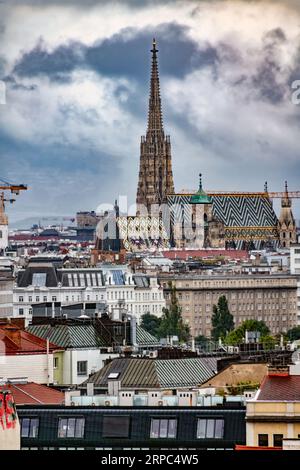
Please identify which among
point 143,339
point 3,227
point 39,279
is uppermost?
point 3,227

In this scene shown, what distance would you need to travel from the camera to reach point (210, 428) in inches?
956

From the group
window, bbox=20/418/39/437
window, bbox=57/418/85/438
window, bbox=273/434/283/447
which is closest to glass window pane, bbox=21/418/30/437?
window, bbox=20/418/39/437

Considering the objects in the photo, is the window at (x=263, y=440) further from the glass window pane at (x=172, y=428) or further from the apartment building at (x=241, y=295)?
the apartment building at (x=241, y=295)

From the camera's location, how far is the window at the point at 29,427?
24.4 metres

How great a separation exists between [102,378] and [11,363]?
2067 mm

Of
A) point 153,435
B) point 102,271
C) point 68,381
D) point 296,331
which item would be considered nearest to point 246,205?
point 102,271

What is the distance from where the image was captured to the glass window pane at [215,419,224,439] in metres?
23.9

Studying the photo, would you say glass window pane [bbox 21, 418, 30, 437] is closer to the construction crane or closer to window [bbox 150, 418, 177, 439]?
window [bbox 150, 418, 177, 439]

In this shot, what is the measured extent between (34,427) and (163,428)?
1352 mm

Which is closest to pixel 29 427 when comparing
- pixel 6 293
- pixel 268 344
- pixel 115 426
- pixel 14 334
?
pixel 115 426

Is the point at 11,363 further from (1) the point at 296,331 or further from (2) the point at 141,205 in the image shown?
(2) the point at 141,205

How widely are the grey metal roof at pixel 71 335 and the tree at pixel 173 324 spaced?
163 ft

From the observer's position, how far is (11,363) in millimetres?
38344

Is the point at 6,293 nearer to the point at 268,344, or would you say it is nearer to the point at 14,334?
the point at 268,344
